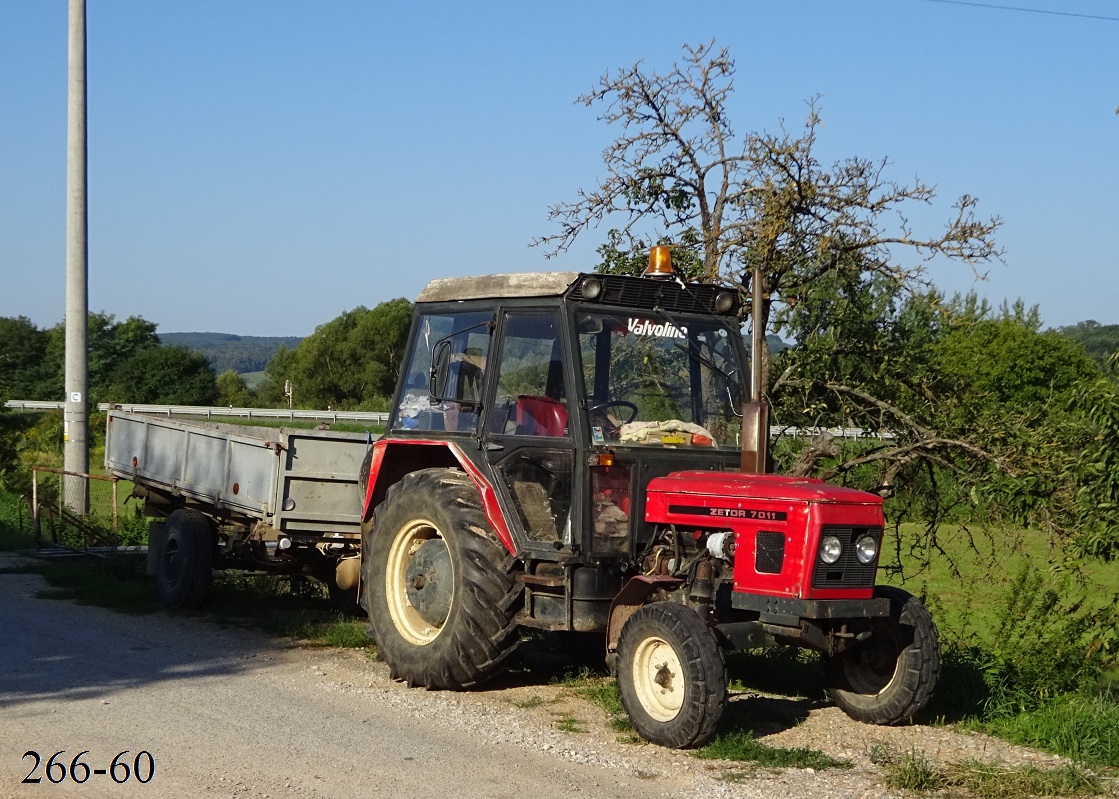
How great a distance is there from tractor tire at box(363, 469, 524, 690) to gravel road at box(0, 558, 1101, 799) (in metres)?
0.22

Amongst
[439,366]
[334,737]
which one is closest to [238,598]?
[439,366]

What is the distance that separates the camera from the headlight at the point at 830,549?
258 inches

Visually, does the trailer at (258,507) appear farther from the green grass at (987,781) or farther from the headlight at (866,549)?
the green grass at (987,781)

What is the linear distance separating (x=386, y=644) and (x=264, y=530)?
2367 mm

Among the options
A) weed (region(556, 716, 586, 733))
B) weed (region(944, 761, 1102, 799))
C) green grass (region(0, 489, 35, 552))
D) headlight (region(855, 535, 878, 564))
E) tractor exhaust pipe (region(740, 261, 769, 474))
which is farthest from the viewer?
green grass (region(0, 489, 35, 552))

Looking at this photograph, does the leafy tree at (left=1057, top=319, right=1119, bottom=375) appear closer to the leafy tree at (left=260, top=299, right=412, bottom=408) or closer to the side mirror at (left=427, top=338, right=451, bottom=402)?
the leafy tree at (left=260, top=299, right=412, bottom=408)

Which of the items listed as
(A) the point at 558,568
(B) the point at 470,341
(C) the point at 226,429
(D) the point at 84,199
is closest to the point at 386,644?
(A) the point at 558,568

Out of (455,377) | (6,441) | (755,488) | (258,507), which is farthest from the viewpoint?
(6,441)

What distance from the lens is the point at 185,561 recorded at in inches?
420

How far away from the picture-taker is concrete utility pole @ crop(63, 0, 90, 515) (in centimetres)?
1526

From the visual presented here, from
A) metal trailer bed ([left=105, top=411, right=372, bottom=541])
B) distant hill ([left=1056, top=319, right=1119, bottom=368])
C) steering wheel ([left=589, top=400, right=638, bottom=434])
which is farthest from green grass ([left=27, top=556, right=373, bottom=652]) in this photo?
distant hill ([left=1056, top=319, right=1119, bottom=368])

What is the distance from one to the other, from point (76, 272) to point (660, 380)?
10023 mm

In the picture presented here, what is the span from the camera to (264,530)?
10.1 meters

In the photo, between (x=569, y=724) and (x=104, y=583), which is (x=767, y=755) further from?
(x=104, y=583)
